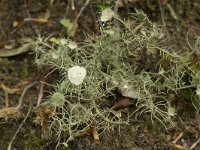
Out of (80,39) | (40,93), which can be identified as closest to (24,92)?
(40,93)

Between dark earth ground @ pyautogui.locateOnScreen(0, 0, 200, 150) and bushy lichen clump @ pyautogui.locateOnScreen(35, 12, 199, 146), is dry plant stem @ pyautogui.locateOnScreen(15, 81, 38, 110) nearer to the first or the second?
dark earth ground @ pyautogui.locateOnScreen(0, 0, 200, 150)

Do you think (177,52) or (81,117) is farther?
(177,52)

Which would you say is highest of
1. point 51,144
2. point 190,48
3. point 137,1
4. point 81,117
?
point 137,1

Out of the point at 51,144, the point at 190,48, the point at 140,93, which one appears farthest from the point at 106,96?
the point at 190,48

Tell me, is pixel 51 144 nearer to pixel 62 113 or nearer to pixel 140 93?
pixel 62 113

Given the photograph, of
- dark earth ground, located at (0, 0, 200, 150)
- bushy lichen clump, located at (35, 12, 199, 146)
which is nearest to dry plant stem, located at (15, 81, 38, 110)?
dark earth ground, located at (0, 0, 200, 150)
